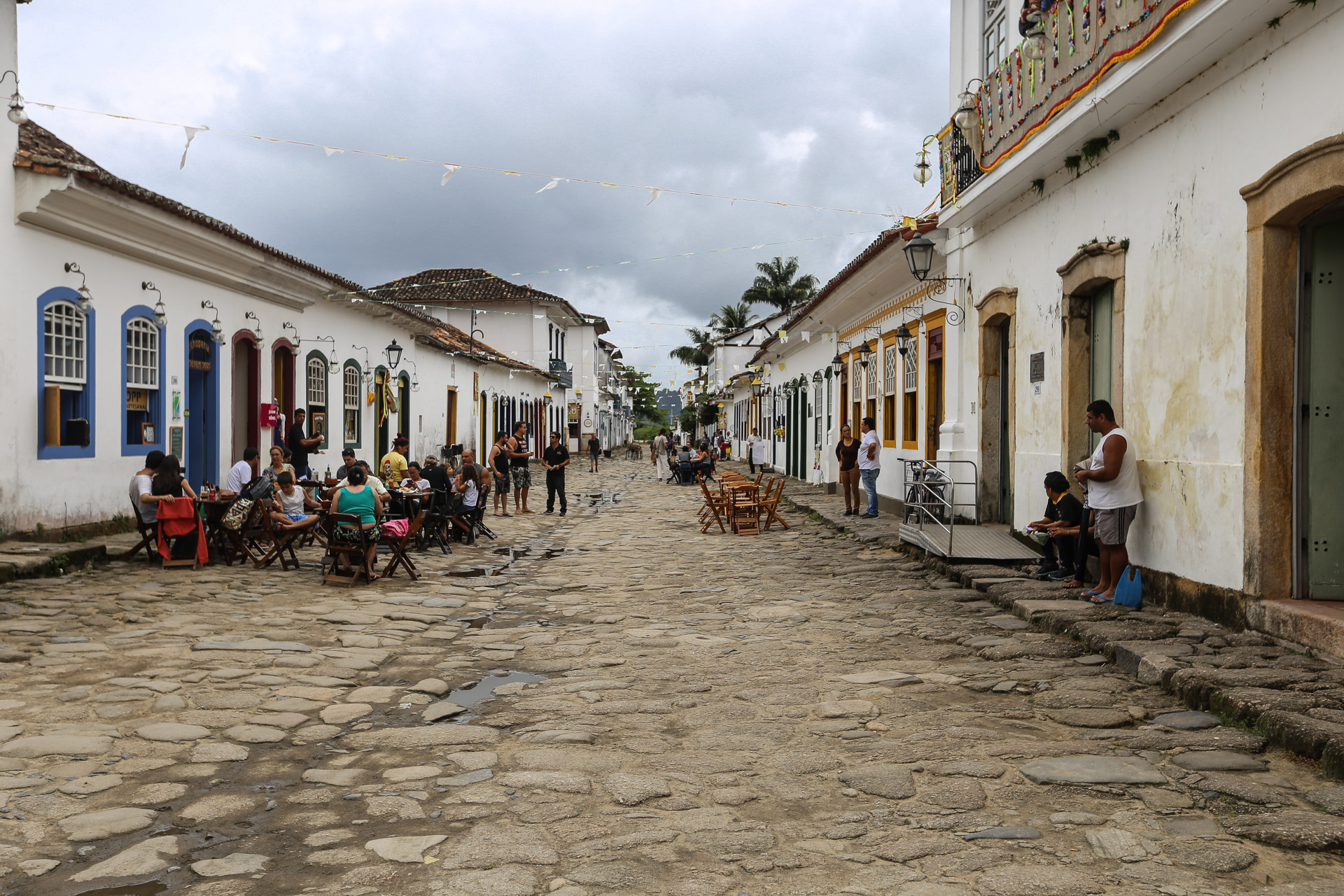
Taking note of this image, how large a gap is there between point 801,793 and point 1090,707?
6.51ft

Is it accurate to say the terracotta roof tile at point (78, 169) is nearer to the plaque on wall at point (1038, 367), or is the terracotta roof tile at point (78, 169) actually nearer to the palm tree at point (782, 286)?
the plaque on wall at point (1038, 367)

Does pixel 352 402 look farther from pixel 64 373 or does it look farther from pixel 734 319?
pixel 734 319

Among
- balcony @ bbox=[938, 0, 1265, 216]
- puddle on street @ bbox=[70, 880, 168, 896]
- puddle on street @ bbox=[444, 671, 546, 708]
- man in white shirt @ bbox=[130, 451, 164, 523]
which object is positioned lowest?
puddle on street @ bbox=[444, 671, 546, 708]

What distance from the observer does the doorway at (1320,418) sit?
627 cm

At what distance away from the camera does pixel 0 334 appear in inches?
395

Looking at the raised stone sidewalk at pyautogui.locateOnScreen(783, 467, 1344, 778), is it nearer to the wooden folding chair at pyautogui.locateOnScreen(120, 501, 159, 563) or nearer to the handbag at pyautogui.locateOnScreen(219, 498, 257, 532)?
the handbag at pyautogui.locateOnScreen(219, 498, 257, 532)

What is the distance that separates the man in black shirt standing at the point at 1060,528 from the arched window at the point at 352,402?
584 inches

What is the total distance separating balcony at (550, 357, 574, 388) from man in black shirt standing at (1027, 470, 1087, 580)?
36.7 metres

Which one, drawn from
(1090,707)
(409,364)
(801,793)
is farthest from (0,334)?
(409,364)

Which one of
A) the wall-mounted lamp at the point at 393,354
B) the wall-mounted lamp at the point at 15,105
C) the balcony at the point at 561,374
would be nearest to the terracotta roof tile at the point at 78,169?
the wall-mounted lamp at the point at 15,105

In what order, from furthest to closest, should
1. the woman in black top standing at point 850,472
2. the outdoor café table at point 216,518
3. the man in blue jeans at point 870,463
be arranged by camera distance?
1. the woman in black top standing at point 850,472
2. the man in blue jeans at point 870,463
3. the outdoor café table at point 216,518

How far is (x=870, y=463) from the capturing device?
1590 centimetres

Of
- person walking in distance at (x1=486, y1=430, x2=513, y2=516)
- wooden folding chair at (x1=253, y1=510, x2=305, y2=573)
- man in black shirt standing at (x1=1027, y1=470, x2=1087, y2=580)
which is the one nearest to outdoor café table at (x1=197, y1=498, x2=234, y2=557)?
wooden folding chair at (x1=253, y1=510, x2=305, y2=573)

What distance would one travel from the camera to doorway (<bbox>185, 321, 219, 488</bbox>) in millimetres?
14375
